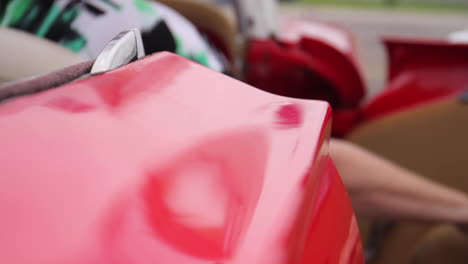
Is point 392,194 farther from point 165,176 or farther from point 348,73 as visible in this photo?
point 348,73

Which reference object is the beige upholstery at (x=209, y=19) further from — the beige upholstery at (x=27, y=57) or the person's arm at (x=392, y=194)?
the beige upholstery at (x=27, y=57)

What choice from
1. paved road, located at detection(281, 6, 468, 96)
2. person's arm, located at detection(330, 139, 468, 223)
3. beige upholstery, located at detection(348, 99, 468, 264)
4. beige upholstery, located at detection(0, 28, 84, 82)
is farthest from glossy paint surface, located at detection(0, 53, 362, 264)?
paved road, located at detection(281, 6, 468, 96)

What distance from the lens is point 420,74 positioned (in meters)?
2.81

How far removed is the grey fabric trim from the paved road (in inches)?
282

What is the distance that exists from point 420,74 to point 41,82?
8.15 ft

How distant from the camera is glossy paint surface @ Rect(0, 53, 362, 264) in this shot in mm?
448

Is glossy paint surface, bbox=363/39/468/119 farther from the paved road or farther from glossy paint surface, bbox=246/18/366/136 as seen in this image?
the paved road

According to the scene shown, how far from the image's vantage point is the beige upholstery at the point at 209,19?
2.03m

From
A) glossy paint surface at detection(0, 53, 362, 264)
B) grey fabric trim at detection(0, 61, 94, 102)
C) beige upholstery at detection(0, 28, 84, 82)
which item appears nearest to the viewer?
glossy paint surface at detection(0, 53, 362, 264)

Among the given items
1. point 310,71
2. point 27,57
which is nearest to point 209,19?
point 310,71

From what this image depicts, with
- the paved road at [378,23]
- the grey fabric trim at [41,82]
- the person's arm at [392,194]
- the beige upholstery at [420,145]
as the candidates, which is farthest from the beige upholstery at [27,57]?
the paved road at [378,23]

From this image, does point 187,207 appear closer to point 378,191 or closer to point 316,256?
point 316,256

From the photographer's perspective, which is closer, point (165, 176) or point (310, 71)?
point (165, 176)

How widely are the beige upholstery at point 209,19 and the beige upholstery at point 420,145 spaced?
75 cm
